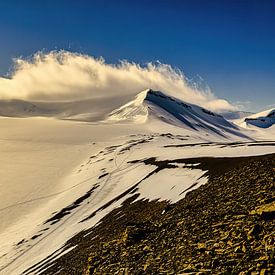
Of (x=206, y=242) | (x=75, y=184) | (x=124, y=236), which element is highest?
(x=75, y=184)

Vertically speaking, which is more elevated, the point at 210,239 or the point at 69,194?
the point at 69,194

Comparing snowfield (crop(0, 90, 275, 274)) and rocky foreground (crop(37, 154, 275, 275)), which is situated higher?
snowfield (crop(0, 90, 275, 274))

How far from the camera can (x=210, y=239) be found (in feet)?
66.5

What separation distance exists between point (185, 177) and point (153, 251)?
35037mm

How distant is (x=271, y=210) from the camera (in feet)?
66.5

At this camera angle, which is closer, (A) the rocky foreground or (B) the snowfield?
(A) the rocky foreground

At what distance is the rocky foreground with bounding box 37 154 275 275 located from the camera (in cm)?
1767

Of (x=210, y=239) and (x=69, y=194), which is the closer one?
(x=210, y=239)

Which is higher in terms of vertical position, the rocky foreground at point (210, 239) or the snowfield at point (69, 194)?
the snowfield at point (69, 194)

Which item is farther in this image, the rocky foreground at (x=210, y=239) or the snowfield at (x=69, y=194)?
the snowfield at (x=69, y=194)

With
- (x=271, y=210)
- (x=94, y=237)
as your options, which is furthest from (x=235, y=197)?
(x=94, y=237)

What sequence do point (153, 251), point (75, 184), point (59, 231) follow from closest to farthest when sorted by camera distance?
point (153, 251) < point (59, 231) < point (75, 184)

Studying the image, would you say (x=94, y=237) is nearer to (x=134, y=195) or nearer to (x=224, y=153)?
(x=134, y=195)

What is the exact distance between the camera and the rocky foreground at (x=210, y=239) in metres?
17.7
